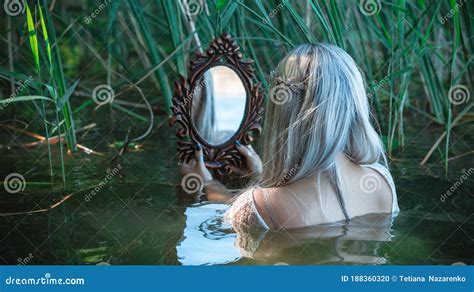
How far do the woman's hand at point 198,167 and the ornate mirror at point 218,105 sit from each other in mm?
24

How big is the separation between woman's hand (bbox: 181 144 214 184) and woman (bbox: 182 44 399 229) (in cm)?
60

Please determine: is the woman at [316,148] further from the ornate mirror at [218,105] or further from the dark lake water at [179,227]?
the ornate mirror at [218,105]

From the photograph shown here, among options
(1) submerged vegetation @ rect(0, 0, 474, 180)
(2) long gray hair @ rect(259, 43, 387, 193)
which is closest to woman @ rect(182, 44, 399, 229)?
(2) long gray hair @ rect(259, 43, 387, 193)

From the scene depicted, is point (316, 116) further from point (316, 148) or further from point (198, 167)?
point (198, 167)

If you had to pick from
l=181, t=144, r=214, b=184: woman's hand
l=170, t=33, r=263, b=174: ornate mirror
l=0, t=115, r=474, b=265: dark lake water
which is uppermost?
l=170, t=33, r=263, b=174: ornate mirror

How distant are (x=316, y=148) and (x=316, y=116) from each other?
92 mm

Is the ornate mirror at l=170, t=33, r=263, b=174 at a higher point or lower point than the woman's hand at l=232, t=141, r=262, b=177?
higher

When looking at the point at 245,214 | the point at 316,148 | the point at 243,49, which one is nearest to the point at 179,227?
the point at 245,214

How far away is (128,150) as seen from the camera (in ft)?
12.1

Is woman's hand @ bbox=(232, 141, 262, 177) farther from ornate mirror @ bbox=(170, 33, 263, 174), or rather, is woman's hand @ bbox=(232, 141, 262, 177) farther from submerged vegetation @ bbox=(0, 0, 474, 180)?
submerged vegetation @ bbox=(0, 0, 474, 180)

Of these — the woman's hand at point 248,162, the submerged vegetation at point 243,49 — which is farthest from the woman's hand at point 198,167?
the submerged vegetation at point 243,49

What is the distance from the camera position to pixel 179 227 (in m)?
2.63

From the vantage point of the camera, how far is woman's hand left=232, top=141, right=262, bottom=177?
10.6 feet

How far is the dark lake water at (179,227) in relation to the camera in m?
2.33
